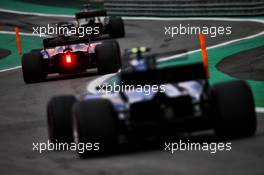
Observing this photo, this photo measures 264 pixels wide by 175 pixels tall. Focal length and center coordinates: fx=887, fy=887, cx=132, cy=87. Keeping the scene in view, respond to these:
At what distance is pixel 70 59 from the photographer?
22375 millimetres

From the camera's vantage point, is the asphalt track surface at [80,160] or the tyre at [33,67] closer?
the asphalt track surface at [80,160]

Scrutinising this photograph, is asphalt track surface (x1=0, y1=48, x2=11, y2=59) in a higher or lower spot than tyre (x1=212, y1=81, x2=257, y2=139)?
lower

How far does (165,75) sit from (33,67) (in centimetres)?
1129

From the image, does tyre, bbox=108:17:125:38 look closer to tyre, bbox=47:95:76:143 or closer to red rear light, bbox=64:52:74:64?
red rear light, bbox=64:52:74:64

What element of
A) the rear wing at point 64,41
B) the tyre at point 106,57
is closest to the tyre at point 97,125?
the tyre at point 106,57

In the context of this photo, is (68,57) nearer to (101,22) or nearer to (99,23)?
(99,23)

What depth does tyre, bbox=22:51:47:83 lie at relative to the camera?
22125mm

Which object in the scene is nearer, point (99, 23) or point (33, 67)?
point (33, 67)

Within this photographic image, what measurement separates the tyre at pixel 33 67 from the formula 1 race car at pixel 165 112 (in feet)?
36.5

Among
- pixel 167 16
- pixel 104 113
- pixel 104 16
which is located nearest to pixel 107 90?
pixel 104 113

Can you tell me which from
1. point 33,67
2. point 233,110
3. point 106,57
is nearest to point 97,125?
point 233,110

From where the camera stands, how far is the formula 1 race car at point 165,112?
10531 mm

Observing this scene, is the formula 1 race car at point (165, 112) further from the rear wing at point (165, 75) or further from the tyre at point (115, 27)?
the tyre at point (115, 27)

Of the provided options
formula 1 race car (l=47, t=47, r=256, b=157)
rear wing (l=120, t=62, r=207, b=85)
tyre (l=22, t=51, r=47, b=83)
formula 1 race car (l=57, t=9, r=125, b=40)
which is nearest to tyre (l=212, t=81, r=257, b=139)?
formula 1 race car (l=47, t=47, r=256, b=157)
